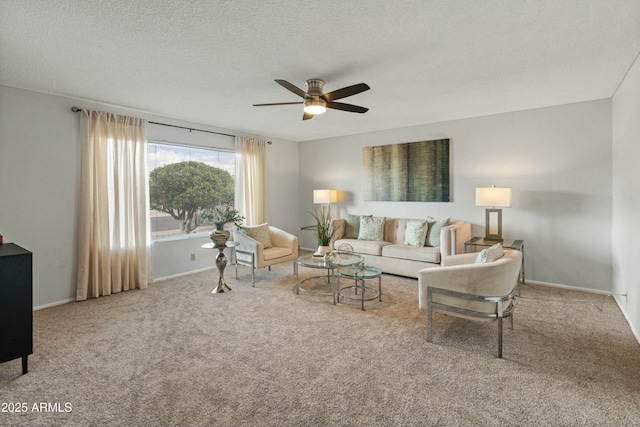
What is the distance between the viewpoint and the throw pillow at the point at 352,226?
5898mm

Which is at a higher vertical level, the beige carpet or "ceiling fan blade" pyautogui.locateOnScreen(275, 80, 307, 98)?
"ceiling fan blade" pyautogui.locateOnScreen(275, 80, 307, 98)

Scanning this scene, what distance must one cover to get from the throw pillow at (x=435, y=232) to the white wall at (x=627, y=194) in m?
2.01

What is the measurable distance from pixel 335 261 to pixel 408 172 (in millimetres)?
2520

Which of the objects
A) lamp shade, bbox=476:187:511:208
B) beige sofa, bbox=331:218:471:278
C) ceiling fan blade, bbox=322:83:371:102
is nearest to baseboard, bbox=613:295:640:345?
lamp shade, bbox=476:187:511:208

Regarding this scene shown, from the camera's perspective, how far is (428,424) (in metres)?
1.83

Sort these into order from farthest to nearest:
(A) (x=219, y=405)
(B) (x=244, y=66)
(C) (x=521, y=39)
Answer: (B) (x=244, y=66), (C) (x=521, y=39), (A) (x=219, y=405)

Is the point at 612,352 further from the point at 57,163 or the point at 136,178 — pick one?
the point at 57,163

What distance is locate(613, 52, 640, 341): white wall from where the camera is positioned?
9.29 feet

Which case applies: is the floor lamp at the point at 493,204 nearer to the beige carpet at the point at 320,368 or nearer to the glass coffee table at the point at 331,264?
the beige carpet at the point at 320,368

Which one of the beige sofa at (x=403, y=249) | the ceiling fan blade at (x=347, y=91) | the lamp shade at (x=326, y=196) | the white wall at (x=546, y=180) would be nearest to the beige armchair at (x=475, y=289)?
the beige sofa at (x=403, y=249)

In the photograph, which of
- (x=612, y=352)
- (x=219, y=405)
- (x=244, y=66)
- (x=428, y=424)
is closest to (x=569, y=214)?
(x=612, y=352)

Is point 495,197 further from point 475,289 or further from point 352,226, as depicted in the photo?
point 352,226

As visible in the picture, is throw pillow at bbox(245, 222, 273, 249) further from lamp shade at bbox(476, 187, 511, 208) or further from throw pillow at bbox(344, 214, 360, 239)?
lamp shade at bbox(476, 187, 511, 208)

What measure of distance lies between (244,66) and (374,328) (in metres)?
2.79
